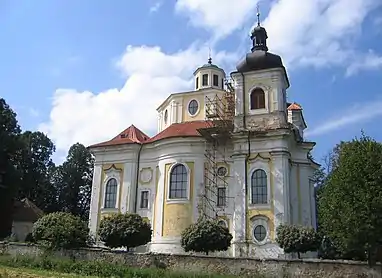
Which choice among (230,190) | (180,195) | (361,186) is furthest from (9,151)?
(361,186)

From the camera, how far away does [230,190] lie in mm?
31734

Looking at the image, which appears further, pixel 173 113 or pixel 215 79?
pixel 215 79

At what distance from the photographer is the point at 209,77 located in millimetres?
41031

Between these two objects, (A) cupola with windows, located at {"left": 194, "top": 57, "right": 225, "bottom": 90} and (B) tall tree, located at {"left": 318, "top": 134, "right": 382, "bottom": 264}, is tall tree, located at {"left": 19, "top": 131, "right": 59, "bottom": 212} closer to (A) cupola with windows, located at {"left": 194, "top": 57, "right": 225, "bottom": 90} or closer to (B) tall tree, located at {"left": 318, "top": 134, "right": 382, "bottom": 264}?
(A) cupola with windows, located at {"left": 194, "top": 57, "right": 225, "bottom": 90}

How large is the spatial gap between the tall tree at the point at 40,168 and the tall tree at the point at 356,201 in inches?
1440

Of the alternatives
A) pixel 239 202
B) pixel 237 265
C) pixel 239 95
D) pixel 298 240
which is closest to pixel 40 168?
pixel 239 95

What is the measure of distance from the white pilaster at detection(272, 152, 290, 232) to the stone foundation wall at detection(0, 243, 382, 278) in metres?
8.42

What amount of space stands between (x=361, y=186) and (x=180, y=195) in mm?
14285

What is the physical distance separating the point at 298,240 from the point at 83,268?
1150cm

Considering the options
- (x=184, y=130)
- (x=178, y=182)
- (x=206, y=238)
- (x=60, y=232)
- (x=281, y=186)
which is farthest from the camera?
(x=184, y=130)

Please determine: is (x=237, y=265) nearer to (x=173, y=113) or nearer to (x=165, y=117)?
(x=173, y=113)

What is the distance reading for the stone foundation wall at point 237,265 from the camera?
1927 cm

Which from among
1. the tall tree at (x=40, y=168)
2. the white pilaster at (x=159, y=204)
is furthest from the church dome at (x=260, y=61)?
the tall tree at (x=40, y=168)

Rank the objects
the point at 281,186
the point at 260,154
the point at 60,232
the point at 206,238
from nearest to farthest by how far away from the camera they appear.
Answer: the point at 60,232 < the point at 206,238 < the point at 281,186 < the point at 260,154
